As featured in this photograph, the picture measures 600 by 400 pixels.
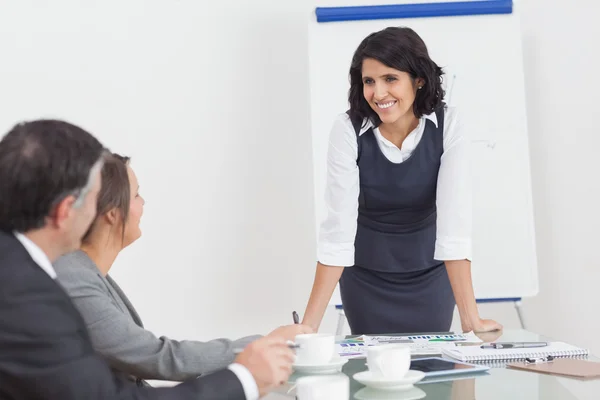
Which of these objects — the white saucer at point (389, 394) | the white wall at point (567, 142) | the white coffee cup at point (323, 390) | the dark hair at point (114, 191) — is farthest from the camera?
the white wall at point (567, 142)

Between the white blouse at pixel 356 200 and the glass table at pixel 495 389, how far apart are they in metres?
Result: 0.73

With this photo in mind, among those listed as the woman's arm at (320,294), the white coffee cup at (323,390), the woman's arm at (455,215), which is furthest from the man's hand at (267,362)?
the woman's arm at (455,215)

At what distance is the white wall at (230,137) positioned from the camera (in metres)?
3.38

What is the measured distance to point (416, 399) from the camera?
1153mm

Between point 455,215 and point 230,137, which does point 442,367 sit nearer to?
point 455,215

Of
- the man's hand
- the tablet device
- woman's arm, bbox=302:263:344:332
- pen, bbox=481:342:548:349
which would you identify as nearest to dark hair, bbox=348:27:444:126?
woman's arm, bbox=302:263:344:332

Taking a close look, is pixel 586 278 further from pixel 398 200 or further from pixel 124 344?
pixel 124 344

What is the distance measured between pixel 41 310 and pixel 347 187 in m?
1.29

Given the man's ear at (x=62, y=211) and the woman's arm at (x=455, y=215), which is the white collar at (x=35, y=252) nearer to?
the man's ear at (x=62, y=211)

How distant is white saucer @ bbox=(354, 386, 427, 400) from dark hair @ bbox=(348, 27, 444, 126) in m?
1.08

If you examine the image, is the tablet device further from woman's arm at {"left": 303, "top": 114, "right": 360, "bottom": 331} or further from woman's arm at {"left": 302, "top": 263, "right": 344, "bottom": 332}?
woman's arm at {"left": 303, "top": 114, "right": 360, "bottom": 331}

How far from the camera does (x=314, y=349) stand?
4.39 feet

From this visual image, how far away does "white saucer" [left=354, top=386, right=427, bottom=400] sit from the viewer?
1.17 m

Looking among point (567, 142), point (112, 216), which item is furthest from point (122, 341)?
point (567, 142)
